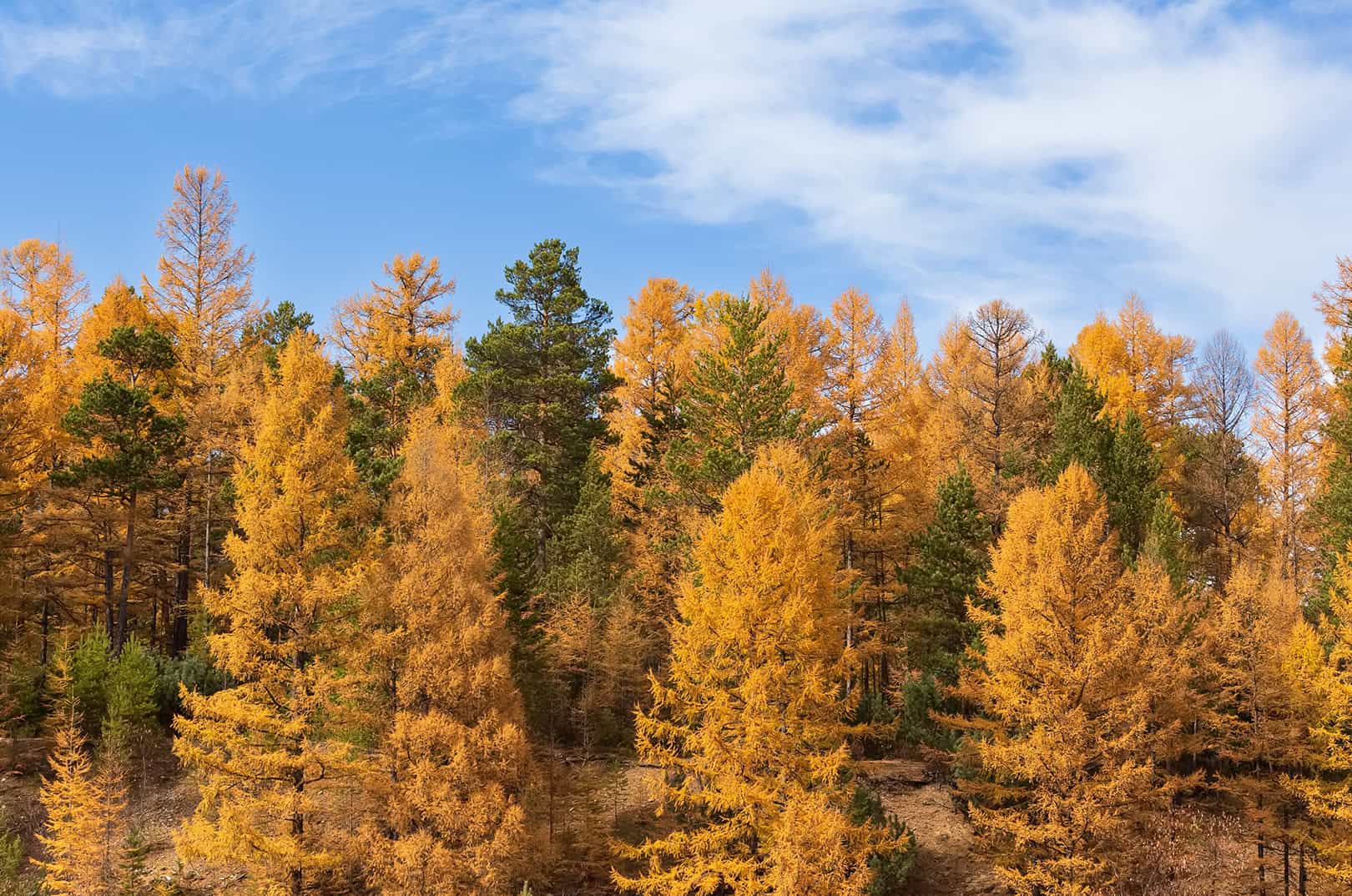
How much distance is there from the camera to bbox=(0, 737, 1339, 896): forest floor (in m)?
23.3

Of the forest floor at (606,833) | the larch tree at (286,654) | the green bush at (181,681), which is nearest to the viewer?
the larch tree at (286,654)

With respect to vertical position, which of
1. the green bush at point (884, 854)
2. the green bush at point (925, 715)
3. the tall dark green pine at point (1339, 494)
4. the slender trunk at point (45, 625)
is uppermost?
the tall dark green pine at point (1339, 494)

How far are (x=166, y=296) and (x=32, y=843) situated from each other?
21086mm

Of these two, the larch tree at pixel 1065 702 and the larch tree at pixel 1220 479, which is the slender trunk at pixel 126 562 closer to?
the larch tree at pixel 1065 702

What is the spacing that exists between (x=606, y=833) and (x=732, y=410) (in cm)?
1181

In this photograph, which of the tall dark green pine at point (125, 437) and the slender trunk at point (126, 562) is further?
the slender trunk at point (126, 562)

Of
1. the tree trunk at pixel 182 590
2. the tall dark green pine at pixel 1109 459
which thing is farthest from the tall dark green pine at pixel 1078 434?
the tree trunk at pixel 182 590

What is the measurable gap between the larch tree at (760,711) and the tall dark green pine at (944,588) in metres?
6.97

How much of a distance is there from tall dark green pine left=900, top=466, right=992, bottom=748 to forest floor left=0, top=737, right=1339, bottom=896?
2302 millimetres

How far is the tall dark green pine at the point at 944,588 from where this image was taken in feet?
93.6

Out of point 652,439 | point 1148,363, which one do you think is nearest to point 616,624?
point 652,439

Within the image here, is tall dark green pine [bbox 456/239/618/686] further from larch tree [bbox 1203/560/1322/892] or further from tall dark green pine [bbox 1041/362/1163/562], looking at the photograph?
larch tree [bbox 1203/560/1322/892]

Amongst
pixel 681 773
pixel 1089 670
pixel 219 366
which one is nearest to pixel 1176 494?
pixel 1089 670

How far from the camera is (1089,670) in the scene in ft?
71.8
